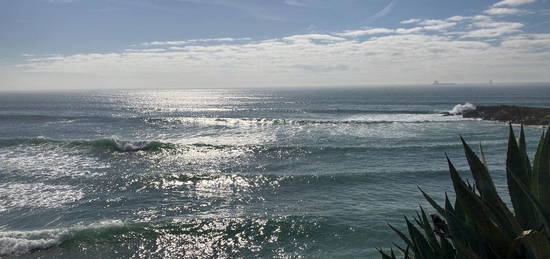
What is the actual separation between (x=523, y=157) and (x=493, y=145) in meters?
31.7

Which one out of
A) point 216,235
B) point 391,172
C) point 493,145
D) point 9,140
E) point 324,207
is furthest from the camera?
point 9,140

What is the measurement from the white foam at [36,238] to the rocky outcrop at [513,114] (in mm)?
43304

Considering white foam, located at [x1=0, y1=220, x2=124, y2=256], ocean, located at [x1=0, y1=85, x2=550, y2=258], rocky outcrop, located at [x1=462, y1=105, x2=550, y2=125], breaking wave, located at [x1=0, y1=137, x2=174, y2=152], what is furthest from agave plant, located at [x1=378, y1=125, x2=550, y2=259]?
rocky outcrop, located at [x1=462, y1=105, x2=550, y2=125]

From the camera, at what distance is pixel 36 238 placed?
515 inches

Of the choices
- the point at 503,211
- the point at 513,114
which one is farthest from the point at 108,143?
the point at 513,114

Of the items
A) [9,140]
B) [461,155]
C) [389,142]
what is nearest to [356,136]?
[389,142]

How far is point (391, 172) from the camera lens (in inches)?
857

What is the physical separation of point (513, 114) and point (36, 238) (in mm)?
52875

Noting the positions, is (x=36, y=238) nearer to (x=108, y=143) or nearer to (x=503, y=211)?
(x=503, y=211)

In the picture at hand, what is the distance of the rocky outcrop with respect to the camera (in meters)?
43.9

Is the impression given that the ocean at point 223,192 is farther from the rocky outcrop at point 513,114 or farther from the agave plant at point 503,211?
the rocky outcrop at point 513,114

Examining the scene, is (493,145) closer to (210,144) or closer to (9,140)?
(210,144)

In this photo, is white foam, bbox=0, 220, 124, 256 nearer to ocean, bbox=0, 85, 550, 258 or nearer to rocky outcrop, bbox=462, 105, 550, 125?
ocean, bbox=0, 85, 550, 258

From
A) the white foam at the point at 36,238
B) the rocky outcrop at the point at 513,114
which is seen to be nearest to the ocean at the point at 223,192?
the white foam at the point at 36,238
